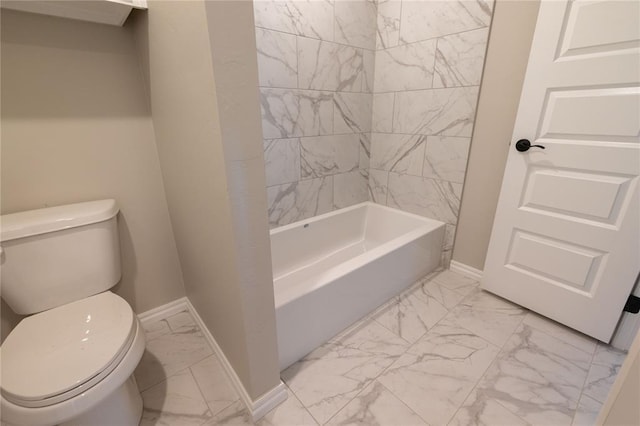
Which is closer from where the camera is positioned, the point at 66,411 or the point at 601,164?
the point at 66,411

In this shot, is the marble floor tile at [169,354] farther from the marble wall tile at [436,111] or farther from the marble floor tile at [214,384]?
the marble wall tile at [436,111]

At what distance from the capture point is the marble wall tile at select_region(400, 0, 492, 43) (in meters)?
1.71

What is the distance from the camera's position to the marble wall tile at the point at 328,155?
210 centimetres

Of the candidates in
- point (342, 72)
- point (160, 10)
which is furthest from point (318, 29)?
point (160, 10)

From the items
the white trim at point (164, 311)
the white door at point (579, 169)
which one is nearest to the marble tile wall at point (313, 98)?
the white trim at point (164, 311)

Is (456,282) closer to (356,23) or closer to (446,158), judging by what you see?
(446,158)

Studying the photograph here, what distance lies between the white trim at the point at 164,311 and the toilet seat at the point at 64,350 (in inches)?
21.2

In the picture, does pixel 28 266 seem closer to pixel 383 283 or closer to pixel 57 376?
pixel 57 376

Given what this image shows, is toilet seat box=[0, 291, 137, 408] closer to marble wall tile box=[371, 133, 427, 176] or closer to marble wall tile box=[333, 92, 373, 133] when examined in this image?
marble wall tile box=[333, 92, 373, 133]

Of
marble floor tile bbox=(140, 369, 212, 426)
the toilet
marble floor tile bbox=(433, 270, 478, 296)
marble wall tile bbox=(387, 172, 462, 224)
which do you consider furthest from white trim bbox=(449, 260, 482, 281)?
the toilet

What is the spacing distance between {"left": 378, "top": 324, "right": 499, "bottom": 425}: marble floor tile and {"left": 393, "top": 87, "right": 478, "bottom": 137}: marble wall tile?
1301mm

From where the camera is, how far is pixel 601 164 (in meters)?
1.35

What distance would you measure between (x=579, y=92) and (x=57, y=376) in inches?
92.3

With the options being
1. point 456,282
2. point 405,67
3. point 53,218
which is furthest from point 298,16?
point 456,282
